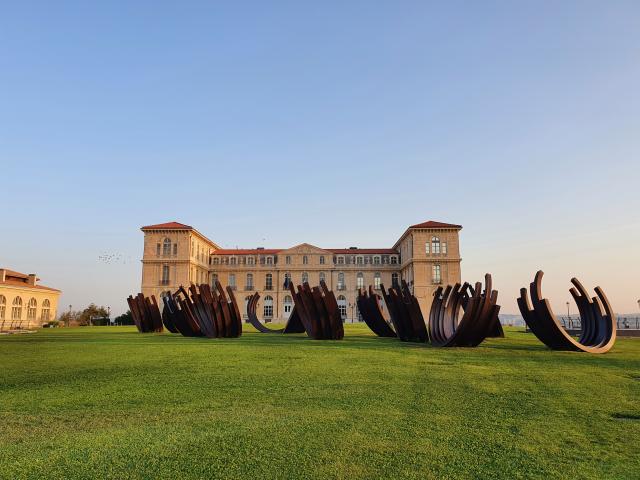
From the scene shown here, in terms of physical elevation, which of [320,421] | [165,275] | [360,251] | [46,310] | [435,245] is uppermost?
[360,251]

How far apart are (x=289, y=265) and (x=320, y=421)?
6317cm

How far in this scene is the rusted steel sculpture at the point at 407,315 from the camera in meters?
16.1

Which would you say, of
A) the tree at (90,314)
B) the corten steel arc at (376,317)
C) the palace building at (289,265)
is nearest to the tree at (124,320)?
the tree at (90,314)

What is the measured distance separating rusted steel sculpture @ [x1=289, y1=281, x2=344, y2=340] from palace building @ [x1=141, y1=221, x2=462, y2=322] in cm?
4321

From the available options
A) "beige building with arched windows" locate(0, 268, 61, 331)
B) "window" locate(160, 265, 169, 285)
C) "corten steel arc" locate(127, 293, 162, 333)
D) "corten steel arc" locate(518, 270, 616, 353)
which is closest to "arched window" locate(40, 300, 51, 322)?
"beige building with arched windows" locate(0, 268, 61, 331)

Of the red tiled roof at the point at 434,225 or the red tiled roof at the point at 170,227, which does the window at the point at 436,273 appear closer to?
the red tiled roof at the point at 434,225

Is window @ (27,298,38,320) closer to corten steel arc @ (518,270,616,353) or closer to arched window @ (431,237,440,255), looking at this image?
arched window @ (431,237,440,255)

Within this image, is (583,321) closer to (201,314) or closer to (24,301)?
(201,314)

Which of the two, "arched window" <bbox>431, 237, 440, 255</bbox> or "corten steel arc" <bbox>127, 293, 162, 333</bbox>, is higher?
"arched window" <bbox>431, 237, 440, 255</bbox>

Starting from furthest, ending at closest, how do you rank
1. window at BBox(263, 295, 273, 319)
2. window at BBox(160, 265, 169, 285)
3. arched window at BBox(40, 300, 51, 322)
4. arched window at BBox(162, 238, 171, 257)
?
window at BBox(263, 295, 273, 319), arched window at BBox(162, 238, 171, 257), window at BBox(160, 265, 169, 285), arched window at BBox(40, 300, 51, 322)

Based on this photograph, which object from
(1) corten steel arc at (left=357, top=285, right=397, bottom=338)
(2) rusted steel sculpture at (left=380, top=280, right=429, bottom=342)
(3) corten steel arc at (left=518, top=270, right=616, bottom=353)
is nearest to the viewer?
(3) corten steel arc at (left=518, top=270, right=616, bottom=353)

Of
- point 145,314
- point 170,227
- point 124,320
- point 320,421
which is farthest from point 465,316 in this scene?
point 170,227

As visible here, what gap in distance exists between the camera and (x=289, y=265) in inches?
2680

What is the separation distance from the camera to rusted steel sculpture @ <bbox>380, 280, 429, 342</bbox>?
16.1 metres
